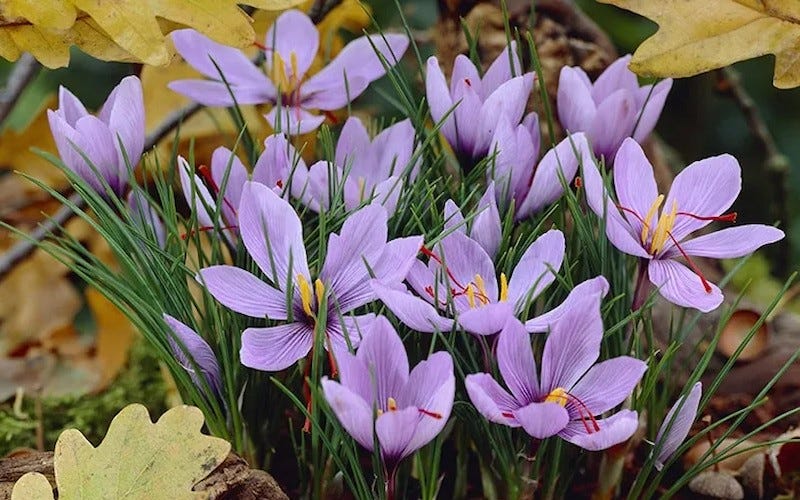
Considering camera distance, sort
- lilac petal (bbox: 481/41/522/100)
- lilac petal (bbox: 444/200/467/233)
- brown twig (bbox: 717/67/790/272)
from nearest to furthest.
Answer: lilac petal (bbox: 444/200/467/233) → lilac petal (bbox: 481/41/522/100) → brown twig (bbox: 717/67/790/272)

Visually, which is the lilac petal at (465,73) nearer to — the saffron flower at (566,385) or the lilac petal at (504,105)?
the lilac petal at (504,105)

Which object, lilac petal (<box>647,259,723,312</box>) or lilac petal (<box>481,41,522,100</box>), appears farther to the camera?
lilac petal (<box>481,41,522,100</box>)

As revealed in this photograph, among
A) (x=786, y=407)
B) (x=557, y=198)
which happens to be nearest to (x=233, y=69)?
(x=557, y=198)

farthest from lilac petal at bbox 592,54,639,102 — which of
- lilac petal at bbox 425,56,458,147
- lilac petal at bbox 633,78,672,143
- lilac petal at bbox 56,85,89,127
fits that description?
lilac petal at bbox 56,85,89,127

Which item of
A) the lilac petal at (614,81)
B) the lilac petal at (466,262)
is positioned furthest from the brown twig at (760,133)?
the lilac petal at (466,262)

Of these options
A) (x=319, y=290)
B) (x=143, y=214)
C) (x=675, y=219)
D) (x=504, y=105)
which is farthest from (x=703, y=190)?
(x=143, y=214)

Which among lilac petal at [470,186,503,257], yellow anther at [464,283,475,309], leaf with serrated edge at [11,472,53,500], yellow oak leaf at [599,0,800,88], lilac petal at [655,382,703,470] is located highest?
yellow oak leaf at [599,0,800,88]

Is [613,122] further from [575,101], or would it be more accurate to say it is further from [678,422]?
[678,422]

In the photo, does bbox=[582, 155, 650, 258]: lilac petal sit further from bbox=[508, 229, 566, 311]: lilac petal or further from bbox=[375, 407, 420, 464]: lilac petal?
bbox=[375, 407, 420, 464]: lilac petal
